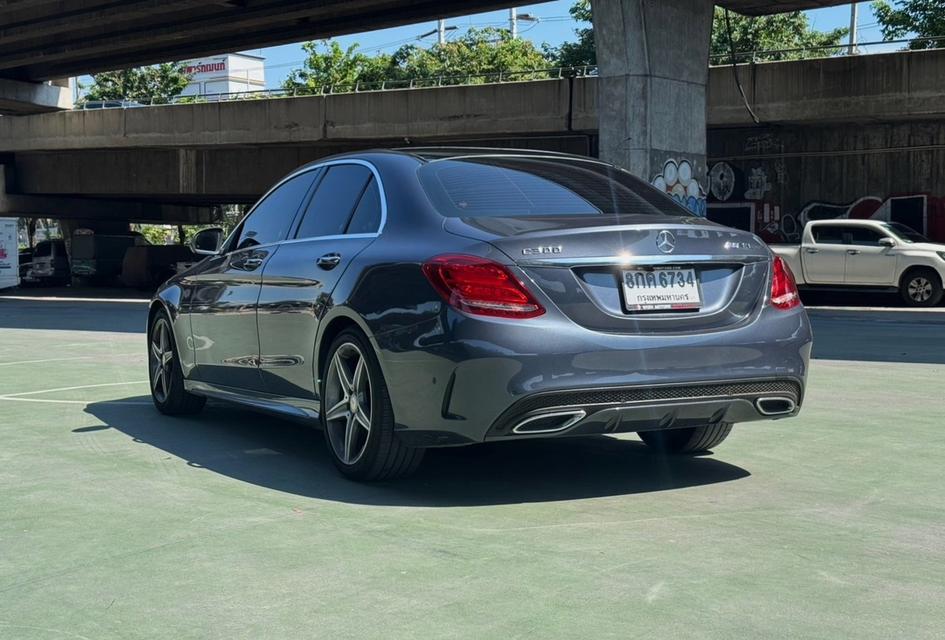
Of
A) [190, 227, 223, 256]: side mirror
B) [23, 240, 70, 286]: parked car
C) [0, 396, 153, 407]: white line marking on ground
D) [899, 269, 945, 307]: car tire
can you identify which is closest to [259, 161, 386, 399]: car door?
[190, 227, 223, 256]: side mirror

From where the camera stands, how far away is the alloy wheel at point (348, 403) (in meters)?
5.67

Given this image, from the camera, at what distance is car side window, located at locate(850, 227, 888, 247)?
2373 cm

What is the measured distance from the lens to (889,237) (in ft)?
77.6

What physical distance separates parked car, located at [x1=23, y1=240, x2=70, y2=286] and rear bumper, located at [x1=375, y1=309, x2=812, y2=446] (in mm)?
46323

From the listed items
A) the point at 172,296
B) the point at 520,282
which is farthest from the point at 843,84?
the point at 520,282

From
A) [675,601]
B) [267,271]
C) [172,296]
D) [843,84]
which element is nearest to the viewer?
[675,601]

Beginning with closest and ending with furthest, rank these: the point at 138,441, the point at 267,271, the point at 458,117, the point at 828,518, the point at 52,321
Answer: the point at 828,518, the point at 267,271, the point at 138,441, the point at 52,321, the point at 458,117

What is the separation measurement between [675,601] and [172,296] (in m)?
5.16

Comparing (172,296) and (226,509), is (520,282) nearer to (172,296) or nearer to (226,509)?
(226,509)

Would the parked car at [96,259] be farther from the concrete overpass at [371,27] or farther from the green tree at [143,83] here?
the green tree at [143,83]

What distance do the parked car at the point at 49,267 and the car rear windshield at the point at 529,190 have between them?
149 ft

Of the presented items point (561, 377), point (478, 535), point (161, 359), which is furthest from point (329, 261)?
point (161, 359)

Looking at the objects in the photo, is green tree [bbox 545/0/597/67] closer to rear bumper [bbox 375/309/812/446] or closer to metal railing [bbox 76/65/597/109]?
metal railing [bbox 76/65/597/109]

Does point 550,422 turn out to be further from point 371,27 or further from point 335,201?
point 371,27
